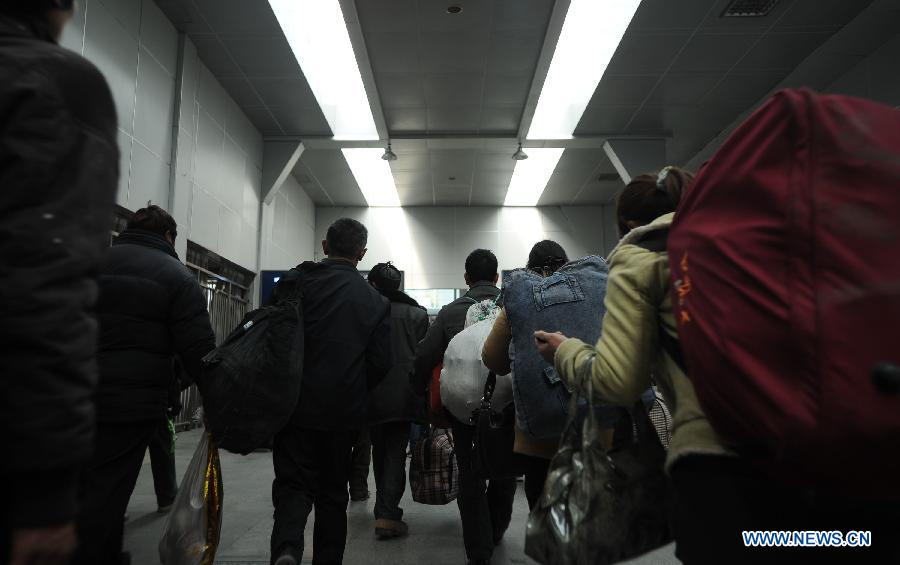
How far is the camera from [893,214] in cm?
89

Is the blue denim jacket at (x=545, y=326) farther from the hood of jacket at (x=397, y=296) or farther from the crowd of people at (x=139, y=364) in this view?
the hood of jacket at (x=397, y=296)

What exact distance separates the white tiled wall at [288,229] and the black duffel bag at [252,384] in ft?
33.1

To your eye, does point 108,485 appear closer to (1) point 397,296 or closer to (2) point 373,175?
(1) point 397,296

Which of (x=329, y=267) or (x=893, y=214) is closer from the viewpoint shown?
(x=893, y=214)

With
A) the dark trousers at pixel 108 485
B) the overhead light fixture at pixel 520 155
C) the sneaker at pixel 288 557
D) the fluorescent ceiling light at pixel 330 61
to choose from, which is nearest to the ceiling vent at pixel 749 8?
the fluorescent ceiling light at pixel 330 61

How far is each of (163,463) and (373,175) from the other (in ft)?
35.7

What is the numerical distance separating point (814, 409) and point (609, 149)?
11930 mm

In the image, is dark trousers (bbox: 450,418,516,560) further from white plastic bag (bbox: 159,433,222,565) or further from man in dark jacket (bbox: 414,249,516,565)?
white plastic bag (bbox: 159,433,222,565)

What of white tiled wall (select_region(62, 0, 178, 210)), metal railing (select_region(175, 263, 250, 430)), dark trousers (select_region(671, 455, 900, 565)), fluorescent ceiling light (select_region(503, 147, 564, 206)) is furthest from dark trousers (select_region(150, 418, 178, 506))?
fluorescent ceiling light (select_region(503, 147, 564, 206))

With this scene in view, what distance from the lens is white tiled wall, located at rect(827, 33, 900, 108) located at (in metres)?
7.97

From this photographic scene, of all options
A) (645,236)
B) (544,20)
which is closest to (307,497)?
(645,236)

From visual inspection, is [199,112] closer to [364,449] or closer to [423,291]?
[364,449]

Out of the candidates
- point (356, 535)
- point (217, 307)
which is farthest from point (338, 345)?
point (217, 307)

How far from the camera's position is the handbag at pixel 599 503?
146 centimetres
